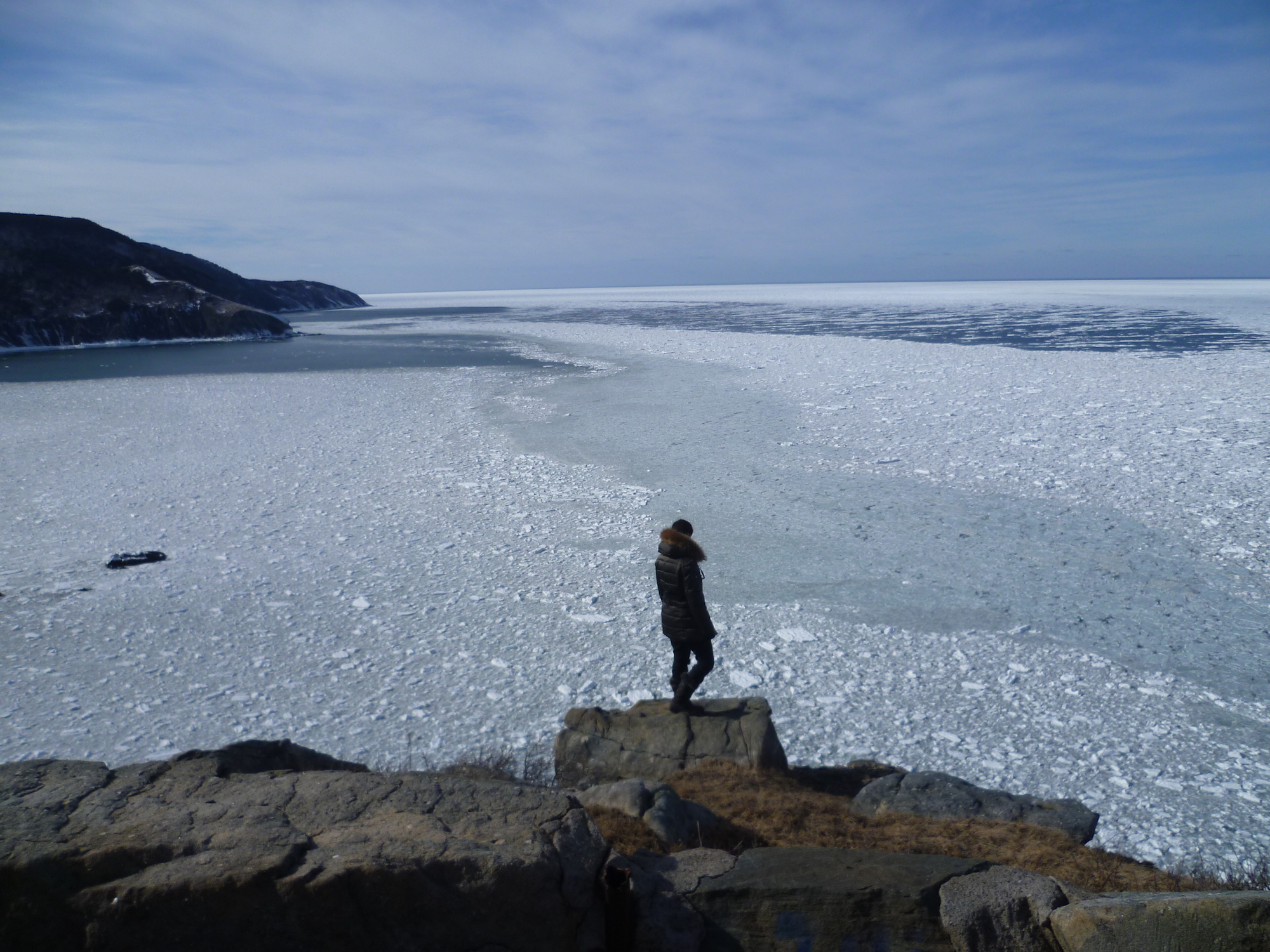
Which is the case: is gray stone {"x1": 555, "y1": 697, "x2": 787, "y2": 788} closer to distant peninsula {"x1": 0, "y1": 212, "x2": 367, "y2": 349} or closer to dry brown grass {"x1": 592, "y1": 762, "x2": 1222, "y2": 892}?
dry brown grass {"x1": 592, "y1": 762, "x2": 1222, "y2": 892}

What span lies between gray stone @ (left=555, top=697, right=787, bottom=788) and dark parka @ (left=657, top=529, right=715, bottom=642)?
538 mm

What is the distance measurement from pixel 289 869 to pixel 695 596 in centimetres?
282

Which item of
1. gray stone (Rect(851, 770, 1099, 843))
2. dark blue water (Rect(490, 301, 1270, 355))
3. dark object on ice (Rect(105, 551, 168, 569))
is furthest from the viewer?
dark blue water (Rect(490, 301, 1270, 355))

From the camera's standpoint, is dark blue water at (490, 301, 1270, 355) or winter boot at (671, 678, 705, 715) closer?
winter boot at (671, 678, 705, 715)

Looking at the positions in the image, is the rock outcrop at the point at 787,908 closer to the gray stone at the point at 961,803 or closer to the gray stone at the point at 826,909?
the gray stone at the point at 826,909

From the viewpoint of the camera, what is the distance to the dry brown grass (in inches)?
141

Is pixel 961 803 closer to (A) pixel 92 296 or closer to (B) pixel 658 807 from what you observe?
(B) pixel 658 807

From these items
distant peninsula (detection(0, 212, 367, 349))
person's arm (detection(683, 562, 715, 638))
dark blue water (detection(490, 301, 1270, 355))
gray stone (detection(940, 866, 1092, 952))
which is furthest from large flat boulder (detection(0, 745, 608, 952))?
distant peninsula (detection(0, 212, 367, 349))

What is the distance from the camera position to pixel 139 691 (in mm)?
6238

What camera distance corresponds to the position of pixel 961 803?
4.35 meters

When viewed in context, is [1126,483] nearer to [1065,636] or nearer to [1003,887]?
[1065,636]

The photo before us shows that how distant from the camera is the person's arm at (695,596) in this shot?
4.91 metres

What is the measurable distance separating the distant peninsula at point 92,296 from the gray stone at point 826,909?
58.9 m

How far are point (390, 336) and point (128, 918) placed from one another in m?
47.4
